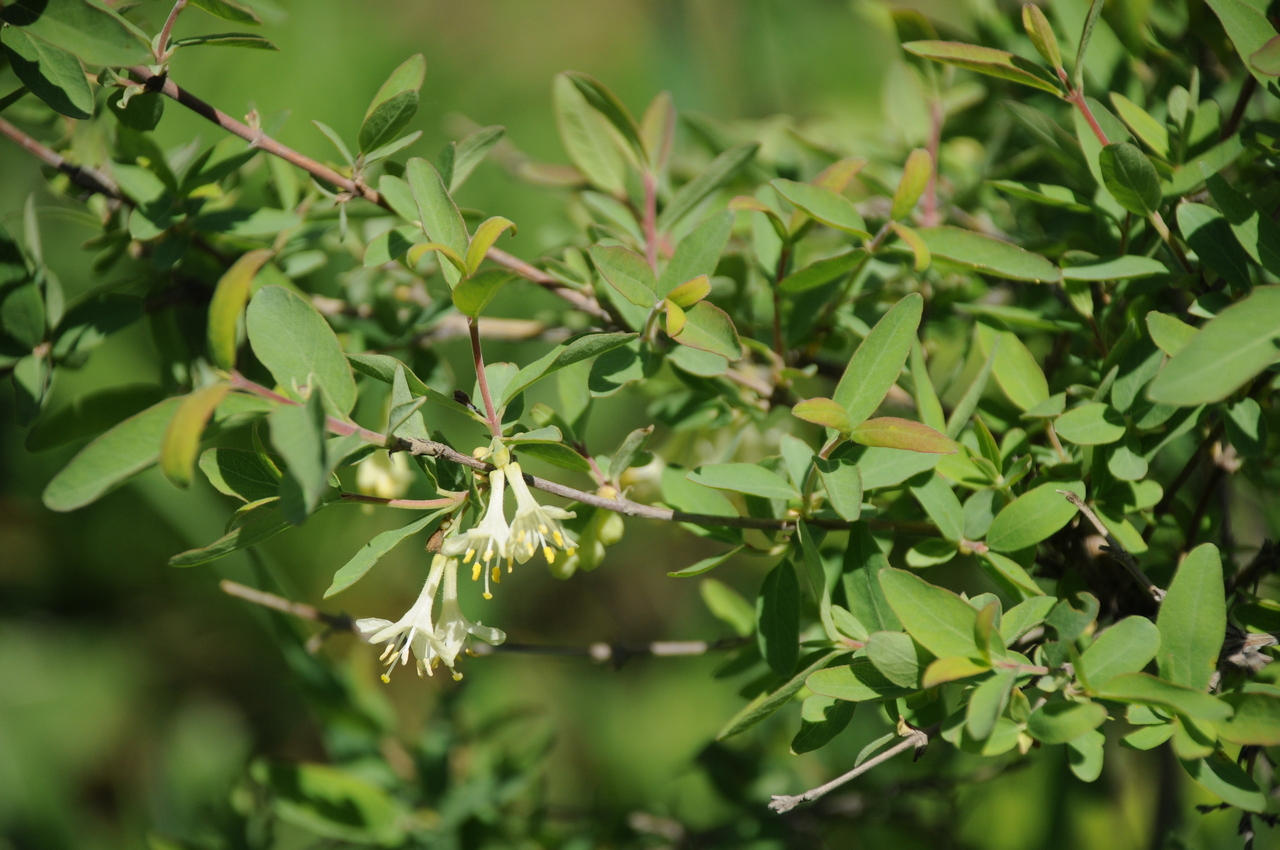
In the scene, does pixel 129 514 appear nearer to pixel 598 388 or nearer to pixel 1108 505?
pixel 598 388

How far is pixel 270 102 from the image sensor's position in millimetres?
1486

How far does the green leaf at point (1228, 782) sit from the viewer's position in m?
0.39

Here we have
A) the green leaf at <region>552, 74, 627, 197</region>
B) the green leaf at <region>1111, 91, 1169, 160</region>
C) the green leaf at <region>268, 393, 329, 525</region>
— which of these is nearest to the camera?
the green leaf at <region>268, 393, 329, 525</region>

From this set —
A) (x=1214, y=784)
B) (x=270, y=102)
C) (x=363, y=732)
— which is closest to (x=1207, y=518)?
(x=1214, y=784)

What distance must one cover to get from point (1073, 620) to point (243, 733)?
1.53m

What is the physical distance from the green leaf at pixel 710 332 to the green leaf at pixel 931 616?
0.15 metres

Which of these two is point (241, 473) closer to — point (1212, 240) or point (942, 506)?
point (942, 506)

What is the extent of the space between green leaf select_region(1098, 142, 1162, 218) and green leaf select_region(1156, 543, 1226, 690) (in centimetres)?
21

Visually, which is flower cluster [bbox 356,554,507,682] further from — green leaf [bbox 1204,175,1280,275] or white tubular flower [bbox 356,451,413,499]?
green leaf [bbox 1204,175,1280,275]

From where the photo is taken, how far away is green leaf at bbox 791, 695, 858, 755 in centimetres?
45

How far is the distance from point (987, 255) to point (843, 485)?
0.63 feet

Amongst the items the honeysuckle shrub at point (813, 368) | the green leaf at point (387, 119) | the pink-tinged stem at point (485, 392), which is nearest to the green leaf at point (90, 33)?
the honeysuckle shrub at point (813, 368)

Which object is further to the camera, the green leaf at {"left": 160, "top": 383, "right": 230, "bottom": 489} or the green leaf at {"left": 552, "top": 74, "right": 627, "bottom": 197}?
the green leaf at {"left": 552, "top": 74, "right": 627, "bottom": 197}

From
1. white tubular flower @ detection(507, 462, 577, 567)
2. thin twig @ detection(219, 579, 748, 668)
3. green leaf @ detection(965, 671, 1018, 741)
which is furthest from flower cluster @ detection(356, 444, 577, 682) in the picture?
green leaf @ detection(965, 671, 1018, 741)
